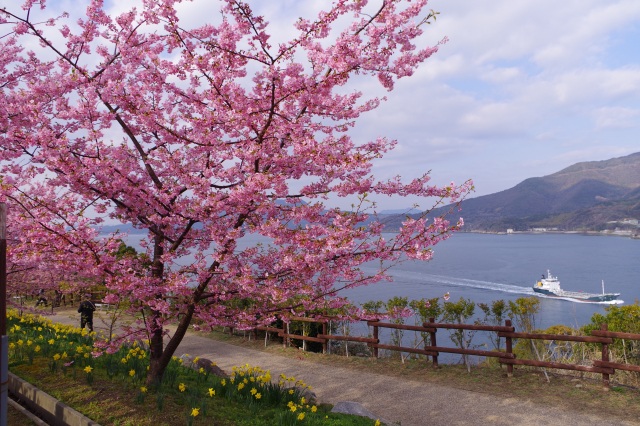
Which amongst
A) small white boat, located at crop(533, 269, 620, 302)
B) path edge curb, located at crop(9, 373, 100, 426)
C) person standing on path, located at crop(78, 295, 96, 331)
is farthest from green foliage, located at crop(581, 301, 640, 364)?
small white boat, located at crop(533, 269, 620, 302)

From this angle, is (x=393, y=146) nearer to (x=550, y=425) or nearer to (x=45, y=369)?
(x=550, y=425)

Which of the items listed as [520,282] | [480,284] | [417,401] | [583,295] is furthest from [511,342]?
[520,282]

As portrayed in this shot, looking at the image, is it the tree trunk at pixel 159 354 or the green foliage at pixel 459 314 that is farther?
the green foliage at pixel 459 314

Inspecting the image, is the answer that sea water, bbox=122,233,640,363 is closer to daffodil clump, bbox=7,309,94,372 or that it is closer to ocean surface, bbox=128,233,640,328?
ocean surface, bbox=128,233,640,328

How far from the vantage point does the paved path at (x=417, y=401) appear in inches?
293

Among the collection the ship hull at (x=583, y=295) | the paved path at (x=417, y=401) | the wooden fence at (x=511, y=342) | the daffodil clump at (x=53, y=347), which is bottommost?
the ship hull at (x=583, y=295)

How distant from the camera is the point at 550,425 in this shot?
7.15 m

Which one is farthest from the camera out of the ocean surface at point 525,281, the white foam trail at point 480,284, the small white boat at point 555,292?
the white foam trail at point 480,284

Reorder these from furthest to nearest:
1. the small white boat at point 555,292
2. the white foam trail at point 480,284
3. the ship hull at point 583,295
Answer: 1. the white foam trail at point 480,284
2. the small white boat at point 555,292
3. the ship hull at point 583,295

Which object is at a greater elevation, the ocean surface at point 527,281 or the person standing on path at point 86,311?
the person standing on path at point 86,311

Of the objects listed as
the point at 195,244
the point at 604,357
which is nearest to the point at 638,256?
the point at 604,357

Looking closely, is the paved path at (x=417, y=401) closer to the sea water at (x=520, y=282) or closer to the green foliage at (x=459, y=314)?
the green foliage at (x=459, y=314)

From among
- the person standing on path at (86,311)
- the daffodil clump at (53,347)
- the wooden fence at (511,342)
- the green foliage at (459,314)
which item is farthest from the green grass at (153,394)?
the person standing on path at (86,311)

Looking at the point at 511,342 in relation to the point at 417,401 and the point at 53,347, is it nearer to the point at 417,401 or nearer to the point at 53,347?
the point at 417,401
